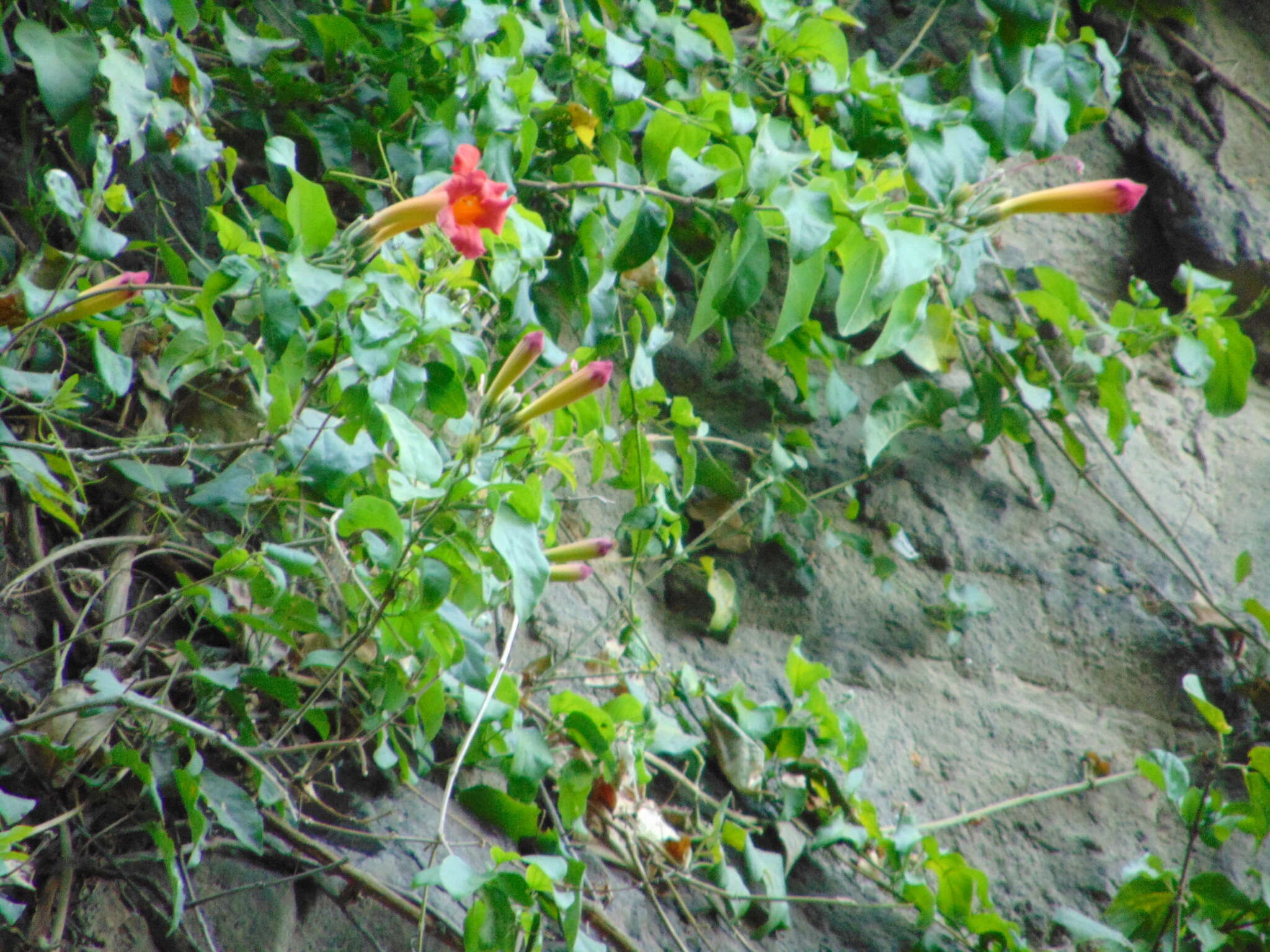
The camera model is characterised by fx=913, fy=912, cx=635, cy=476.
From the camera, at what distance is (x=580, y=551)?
1.17 meters

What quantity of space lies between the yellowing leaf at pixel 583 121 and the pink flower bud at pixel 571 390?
63 centimetres

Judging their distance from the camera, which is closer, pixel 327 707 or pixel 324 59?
pixel 327 707

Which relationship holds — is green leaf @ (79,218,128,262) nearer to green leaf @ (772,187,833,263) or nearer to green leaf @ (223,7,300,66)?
green leaf @ (223,7,300,66)

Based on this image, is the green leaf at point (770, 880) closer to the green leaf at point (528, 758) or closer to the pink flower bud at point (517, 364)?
the green leaf at point (528, 758)

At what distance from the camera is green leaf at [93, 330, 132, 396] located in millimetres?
1146

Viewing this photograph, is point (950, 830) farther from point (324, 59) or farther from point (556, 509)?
point (324, 59)

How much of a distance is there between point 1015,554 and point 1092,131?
1.24 meters

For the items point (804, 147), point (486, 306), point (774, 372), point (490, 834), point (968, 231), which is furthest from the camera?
point (774, 372)

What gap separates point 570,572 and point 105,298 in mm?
656

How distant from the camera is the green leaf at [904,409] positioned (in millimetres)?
1800

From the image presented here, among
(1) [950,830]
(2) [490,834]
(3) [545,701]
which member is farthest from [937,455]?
(2) [490,834]

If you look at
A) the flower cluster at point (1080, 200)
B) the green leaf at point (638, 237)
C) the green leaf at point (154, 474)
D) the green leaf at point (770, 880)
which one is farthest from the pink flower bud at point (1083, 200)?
the green leaf at point (154, 474)

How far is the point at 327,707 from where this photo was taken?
1.25 meters

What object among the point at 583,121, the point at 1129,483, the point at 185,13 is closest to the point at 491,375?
the point at 583,121
